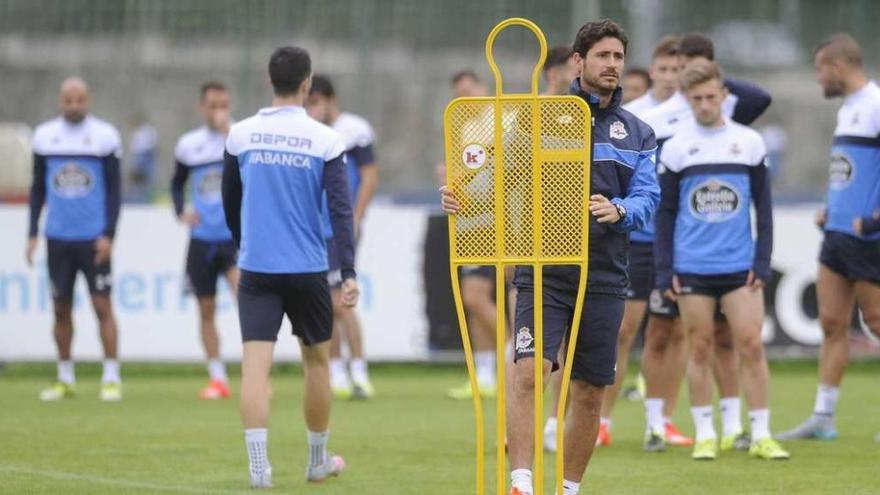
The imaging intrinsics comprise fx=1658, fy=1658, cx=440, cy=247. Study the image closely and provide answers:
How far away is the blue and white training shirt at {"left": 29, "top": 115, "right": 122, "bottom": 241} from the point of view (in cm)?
1381

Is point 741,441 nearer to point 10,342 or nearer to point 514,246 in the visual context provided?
point 514,246

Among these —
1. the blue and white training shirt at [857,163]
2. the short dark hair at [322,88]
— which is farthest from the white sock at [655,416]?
the short dark hair at [322,88]

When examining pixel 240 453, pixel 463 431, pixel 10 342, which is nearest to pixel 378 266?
pixel 10 342

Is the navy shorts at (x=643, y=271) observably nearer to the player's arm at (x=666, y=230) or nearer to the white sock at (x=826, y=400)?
the player's arm at (x=666, y=230)

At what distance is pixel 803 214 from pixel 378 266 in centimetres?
429

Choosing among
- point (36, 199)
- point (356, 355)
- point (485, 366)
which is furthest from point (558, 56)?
point (36, 199)

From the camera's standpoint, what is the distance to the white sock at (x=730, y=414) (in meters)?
10.4

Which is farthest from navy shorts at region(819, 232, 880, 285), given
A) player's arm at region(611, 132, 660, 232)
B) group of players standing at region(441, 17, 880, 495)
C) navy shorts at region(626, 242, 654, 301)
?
player's arm at region(611, 132, 660, 232)

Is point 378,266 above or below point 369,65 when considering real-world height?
below

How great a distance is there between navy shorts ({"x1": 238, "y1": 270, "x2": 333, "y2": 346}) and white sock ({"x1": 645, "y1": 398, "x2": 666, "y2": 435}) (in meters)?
2.60

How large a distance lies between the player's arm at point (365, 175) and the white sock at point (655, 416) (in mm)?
3992

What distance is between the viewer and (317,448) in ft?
29.5

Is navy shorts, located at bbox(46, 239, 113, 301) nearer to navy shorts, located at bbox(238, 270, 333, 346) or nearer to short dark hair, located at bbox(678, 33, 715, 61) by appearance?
navy shorts, located at bbox(238, 270, 333, 346)

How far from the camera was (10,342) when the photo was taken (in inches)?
631
